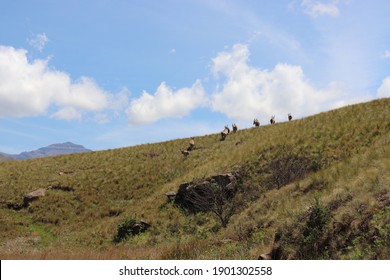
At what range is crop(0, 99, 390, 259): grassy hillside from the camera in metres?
10.6

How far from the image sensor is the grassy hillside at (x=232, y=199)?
10.6 m

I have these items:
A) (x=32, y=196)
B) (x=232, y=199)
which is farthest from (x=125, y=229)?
(x=32, y=196)

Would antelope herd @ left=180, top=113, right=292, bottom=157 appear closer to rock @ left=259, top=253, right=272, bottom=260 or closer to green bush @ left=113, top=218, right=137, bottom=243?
green bush @ left=113, top=218, right=137, bottom=243

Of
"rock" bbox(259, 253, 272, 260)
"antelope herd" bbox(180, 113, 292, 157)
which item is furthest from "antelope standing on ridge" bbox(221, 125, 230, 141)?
"rock" bbox(259, 253, 272, 260)

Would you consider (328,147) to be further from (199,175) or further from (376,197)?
(376,197)

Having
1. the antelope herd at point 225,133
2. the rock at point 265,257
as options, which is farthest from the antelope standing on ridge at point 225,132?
the rock at point 265,257

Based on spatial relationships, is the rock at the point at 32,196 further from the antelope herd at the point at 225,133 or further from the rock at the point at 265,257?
the rock at the point at 265,257

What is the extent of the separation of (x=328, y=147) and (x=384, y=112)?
776 cm

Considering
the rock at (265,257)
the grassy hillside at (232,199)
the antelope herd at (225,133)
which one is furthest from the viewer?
the antelope herd at (225,133)

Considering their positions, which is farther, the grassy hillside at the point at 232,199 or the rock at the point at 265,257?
the rock at the point at 265,257

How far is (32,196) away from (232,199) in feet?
71.8

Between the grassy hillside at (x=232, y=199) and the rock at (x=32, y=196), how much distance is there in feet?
1.90

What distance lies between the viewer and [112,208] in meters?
33.4

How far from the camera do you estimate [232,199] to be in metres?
24.8
